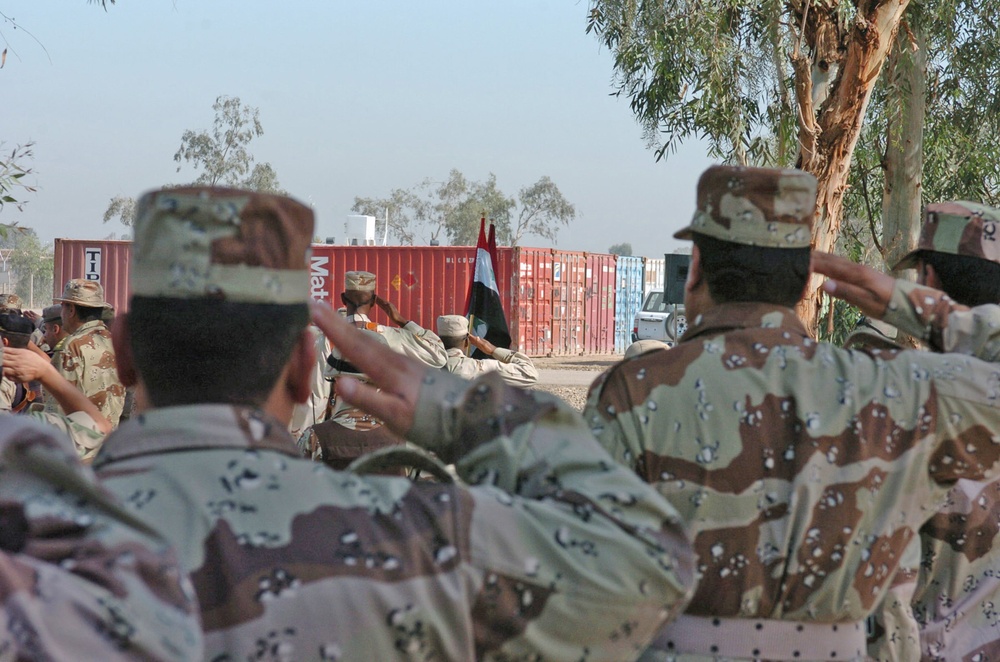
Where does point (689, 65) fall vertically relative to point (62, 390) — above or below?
above

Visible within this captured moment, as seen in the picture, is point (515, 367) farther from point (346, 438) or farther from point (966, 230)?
point (966, 230)

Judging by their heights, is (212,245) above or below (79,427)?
above

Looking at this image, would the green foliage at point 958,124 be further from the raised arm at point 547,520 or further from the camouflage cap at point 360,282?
the raised arm at point 547,520

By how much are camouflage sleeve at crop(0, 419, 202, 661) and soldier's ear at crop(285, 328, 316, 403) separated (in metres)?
0.39

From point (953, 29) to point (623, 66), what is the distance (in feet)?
12.8

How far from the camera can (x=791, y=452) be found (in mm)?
2045

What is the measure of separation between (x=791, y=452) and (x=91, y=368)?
4994 millimetres

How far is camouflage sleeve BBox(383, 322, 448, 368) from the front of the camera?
23.2 ft

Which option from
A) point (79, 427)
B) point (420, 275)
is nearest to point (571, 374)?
point (420, 275)

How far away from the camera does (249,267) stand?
1326 millimetres

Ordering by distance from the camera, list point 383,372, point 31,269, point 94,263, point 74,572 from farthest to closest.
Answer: point 31,269 → point 94,263 → point 383,372 → point 74,572

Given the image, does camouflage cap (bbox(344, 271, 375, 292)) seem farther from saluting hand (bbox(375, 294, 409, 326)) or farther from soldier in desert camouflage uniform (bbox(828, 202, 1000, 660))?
soldier in desert camouflage uniform (bbox(828, 202, 1000, 660))

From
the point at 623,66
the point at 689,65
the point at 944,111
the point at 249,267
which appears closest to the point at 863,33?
the point at 689,65

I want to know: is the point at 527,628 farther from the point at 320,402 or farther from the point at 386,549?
the point at 320,402
